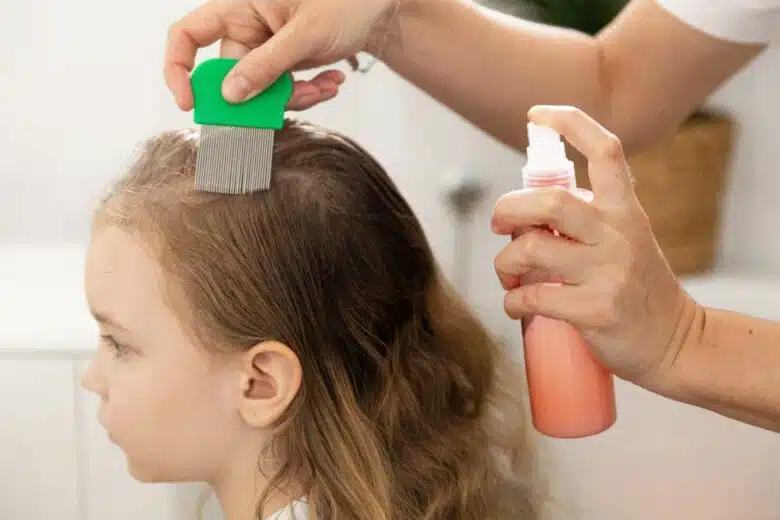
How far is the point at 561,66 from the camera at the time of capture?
0.86 m

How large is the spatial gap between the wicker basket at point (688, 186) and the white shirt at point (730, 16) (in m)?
0.33

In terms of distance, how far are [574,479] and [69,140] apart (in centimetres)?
86

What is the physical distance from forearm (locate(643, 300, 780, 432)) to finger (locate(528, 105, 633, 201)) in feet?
0.45

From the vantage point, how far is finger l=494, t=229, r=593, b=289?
556 mm

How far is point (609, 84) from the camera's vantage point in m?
0.88

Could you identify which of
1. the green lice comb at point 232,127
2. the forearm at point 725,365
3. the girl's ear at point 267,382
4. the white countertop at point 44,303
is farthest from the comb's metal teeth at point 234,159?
the white countertop at point 44,303

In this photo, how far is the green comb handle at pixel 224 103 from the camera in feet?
2.10

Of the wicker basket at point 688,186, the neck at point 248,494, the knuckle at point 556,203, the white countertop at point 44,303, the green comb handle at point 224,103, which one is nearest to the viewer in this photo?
the knuckle at point 556,203

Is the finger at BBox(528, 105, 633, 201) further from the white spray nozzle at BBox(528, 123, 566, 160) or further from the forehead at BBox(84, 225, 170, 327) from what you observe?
the forehead at BBox(84, 225, 170, 327)

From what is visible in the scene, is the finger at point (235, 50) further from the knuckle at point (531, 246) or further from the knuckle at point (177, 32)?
the knuckle at point (531, 246)

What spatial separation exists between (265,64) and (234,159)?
0.25 feet

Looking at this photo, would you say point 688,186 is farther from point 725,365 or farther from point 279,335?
point 279,335

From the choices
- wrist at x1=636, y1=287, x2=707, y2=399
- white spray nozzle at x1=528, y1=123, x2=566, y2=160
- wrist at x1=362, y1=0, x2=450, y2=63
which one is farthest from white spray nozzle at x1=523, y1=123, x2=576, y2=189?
wrist at x1=362, y1=0, x2=450, y2=63

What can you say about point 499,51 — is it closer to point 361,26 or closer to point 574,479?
point 361,26
